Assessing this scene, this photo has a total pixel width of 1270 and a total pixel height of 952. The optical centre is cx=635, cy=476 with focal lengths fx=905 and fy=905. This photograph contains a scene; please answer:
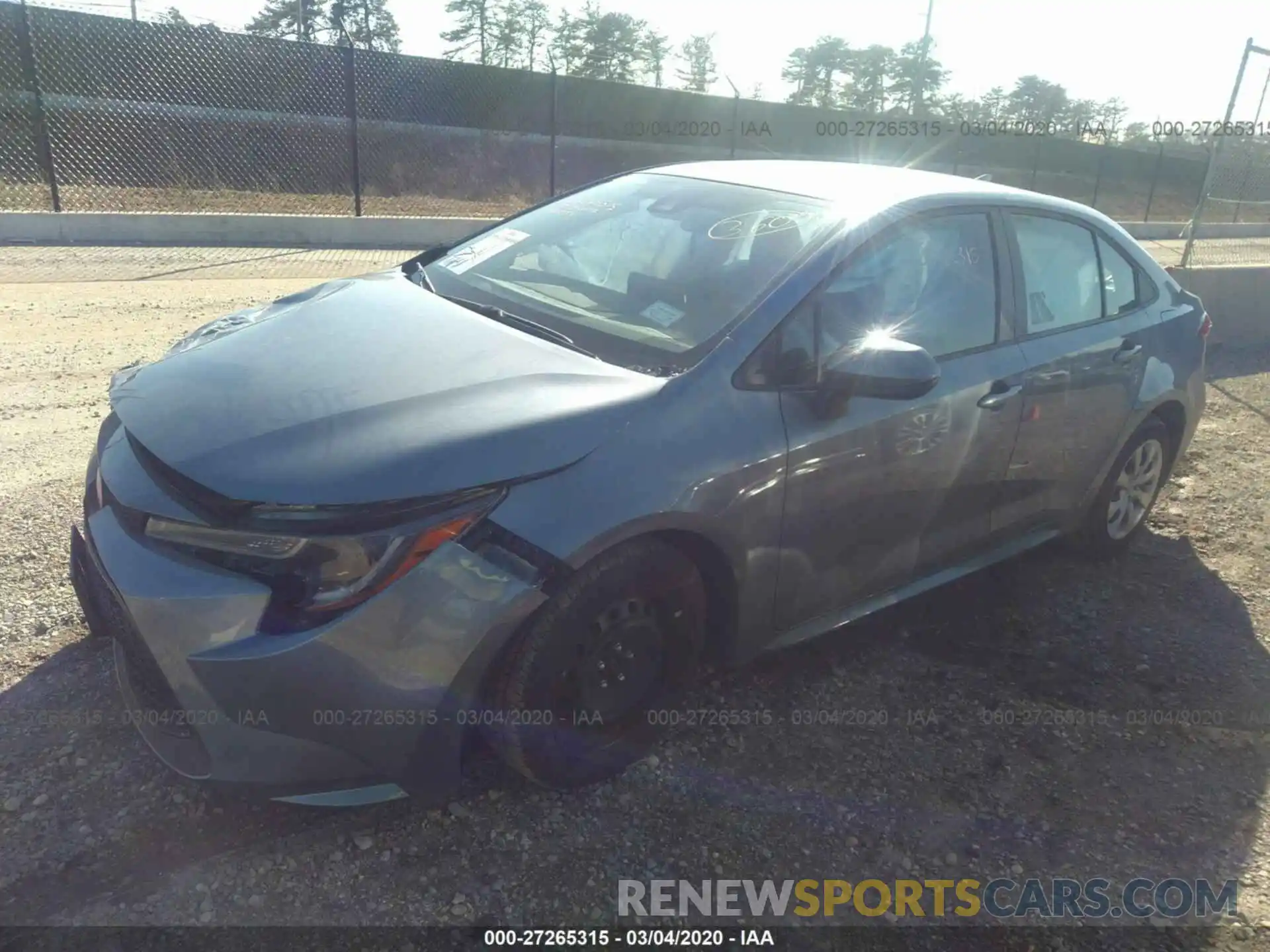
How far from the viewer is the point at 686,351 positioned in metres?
2.62

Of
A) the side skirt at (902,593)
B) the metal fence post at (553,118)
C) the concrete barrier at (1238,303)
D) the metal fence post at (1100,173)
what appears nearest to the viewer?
the side skirt at (902,593)

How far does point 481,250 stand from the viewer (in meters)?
3.55

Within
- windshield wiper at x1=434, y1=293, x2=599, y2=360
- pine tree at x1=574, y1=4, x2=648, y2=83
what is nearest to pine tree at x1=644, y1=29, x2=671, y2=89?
pine tree at x1=574, y1=4, x2=648, y2=83

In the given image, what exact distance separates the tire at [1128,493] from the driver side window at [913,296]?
4.32 ft

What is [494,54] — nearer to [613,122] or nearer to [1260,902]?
[613,122]

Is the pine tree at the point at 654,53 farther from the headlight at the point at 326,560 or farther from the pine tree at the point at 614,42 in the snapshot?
the headlight at the point at 326,560

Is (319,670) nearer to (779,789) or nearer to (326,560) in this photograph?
(326,560)

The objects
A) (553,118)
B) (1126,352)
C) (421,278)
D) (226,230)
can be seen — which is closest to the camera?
(421,278)

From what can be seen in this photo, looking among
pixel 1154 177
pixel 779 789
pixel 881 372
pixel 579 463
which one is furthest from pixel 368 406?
pixel 1154 177

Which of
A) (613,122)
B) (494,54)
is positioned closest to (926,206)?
(613,122)

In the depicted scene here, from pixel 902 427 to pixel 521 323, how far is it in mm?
1262

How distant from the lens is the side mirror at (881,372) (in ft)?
8.56

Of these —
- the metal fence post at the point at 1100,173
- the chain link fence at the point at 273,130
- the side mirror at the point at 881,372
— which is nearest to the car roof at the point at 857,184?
the side mirror at the point at 881,372

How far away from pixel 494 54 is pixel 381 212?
3669 cm
